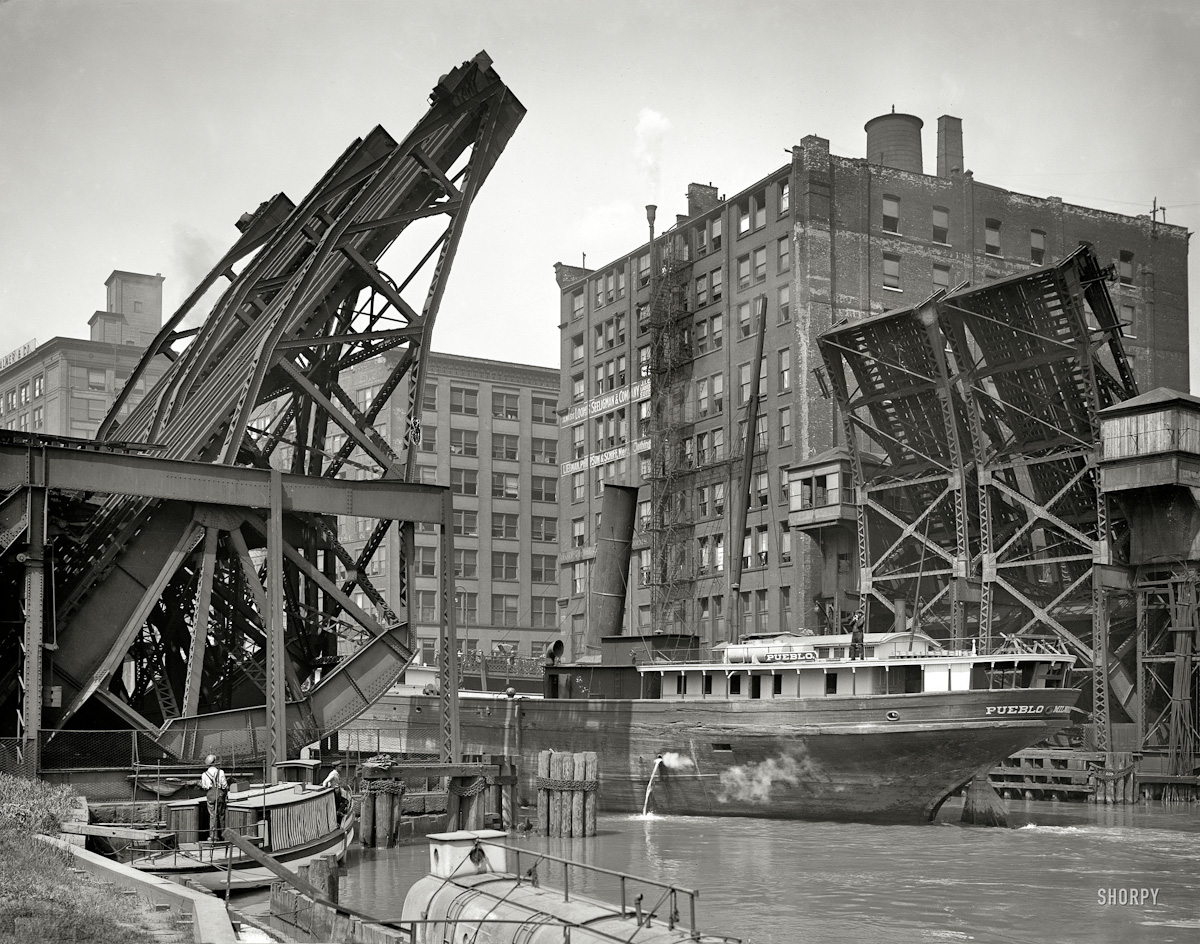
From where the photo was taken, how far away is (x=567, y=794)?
123ft

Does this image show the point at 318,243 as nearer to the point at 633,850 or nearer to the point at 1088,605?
the point at 633,850

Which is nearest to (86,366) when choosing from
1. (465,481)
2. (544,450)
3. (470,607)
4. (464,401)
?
(464,401)

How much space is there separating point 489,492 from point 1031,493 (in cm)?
4974

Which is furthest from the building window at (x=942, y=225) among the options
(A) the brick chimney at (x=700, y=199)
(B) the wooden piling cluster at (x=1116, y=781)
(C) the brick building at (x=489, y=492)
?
(C) the brick building at (x=489, y=492)

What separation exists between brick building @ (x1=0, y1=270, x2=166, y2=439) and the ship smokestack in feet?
207

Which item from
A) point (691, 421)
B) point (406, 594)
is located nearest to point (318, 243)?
point (406, 594)

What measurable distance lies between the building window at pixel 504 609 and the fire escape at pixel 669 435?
26.7 metres

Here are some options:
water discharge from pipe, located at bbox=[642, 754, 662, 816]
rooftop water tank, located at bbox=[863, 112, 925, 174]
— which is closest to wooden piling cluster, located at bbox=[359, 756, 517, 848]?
water discharge from pipe, located at bbox=[642, 754, 662, 816]

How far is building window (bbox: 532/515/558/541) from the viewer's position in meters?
108

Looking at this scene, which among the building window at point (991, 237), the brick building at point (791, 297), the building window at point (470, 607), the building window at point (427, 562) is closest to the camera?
the brick building at point (791, 297)

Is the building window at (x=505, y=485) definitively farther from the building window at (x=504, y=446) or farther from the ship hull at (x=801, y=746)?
the ship hull at (x=801, y=746)

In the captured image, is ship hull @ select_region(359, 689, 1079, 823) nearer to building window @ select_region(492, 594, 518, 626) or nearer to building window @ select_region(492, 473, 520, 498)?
building window @ select_region(492, 594, 518, 626)

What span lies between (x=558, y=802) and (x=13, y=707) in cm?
1413

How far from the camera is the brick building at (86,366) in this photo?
106 m
